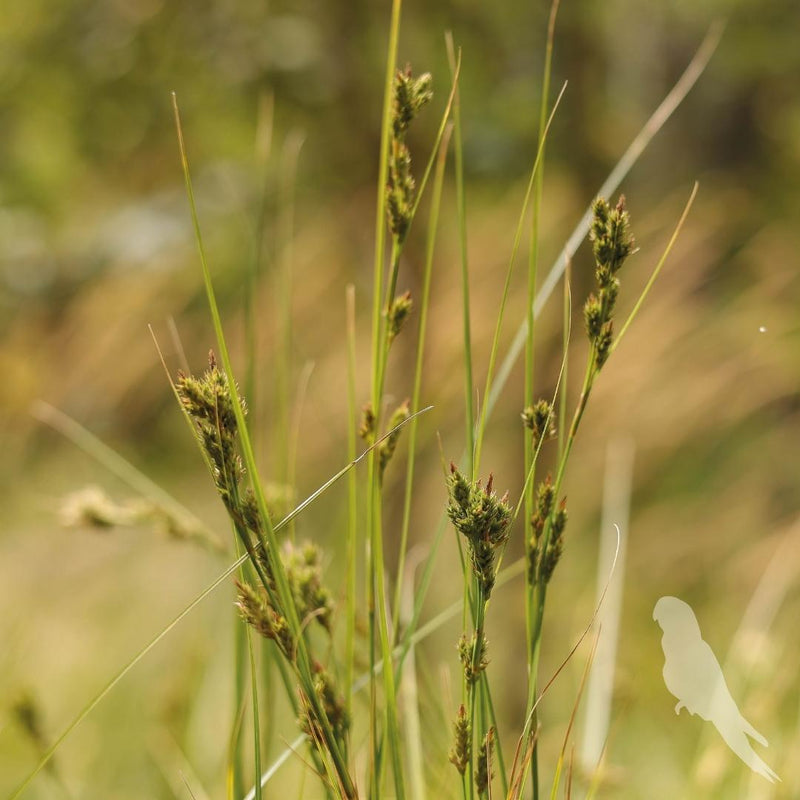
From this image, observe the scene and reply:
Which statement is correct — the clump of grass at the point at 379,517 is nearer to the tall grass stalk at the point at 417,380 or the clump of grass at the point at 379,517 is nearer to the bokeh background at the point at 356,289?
the tall grass stalk at the point at 417,380

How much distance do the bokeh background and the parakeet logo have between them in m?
0.39

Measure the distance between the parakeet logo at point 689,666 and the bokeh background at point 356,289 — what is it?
0.39 metres

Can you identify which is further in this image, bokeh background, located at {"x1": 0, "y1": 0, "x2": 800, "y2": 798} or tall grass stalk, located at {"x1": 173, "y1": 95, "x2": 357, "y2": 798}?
bokeh background, located at {"x1": 0, "y1": 0, "x2": 800, "y2": 798}

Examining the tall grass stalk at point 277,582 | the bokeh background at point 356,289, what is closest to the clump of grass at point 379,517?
the tall grass stalk at point 277,582

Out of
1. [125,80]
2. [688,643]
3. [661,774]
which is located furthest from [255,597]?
[125,80]

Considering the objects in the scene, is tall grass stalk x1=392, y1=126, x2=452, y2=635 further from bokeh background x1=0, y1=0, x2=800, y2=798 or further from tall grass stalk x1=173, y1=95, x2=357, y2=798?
bokeh background x1=0, y1=0, x2=800, y2=798

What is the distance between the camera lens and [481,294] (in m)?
1.47

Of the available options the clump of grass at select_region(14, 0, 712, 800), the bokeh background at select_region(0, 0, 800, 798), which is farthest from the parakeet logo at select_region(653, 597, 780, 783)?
the bokeh background at select_region(0, 0, 800, 798)

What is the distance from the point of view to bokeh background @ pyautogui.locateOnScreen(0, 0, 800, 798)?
45.9 inches

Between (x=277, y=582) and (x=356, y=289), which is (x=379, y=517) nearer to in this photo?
(x=277, y=582)

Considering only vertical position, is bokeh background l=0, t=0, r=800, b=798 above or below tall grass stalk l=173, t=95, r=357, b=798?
above

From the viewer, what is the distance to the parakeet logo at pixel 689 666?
1.01ft

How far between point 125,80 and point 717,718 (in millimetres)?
1099

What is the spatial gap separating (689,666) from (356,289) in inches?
49.5
